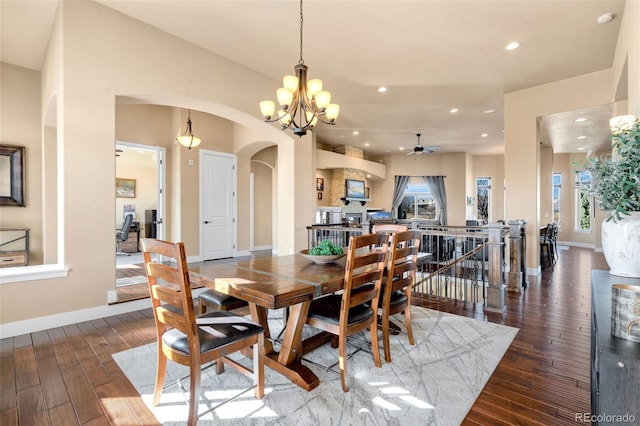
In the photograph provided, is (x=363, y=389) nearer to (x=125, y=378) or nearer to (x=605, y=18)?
(x=125, y=378)

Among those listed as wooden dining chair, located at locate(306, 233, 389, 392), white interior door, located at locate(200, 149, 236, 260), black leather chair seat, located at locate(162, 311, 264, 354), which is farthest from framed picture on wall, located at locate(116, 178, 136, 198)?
wooden dining chair, located at locate(306, 233, 389, 392)

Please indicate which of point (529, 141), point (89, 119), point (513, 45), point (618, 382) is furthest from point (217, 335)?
point (529, 141)

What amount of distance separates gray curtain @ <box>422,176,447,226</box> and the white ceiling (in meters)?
5.67

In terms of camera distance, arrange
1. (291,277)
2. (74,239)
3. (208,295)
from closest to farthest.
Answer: (291,277)
(208,295)
(74,239)

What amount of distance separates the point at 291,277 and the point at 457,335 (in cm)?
183

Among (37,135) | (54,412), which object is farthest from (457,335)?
(37,135)

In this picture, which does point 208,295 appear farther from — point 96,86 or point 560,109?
point 560,109

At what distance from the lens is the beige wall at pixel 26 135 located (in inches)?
182

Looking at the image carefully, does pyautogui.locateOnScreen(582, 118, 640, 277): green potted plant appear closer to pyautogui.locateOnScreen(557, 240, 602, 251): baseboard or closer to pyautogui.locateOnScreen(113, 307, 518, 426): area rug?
pyautogui.locateOnScreen(113, 307, 518, 426): area rug

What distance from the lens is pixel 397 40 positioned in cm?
392

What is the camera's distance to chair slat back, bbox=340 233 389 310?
1.95 m

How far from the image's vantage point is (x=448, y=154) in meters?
11.8

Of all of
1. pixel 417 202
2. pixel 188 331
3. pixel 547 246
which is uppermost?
pixel 417 202

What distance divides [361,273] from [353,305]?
0.74ft
